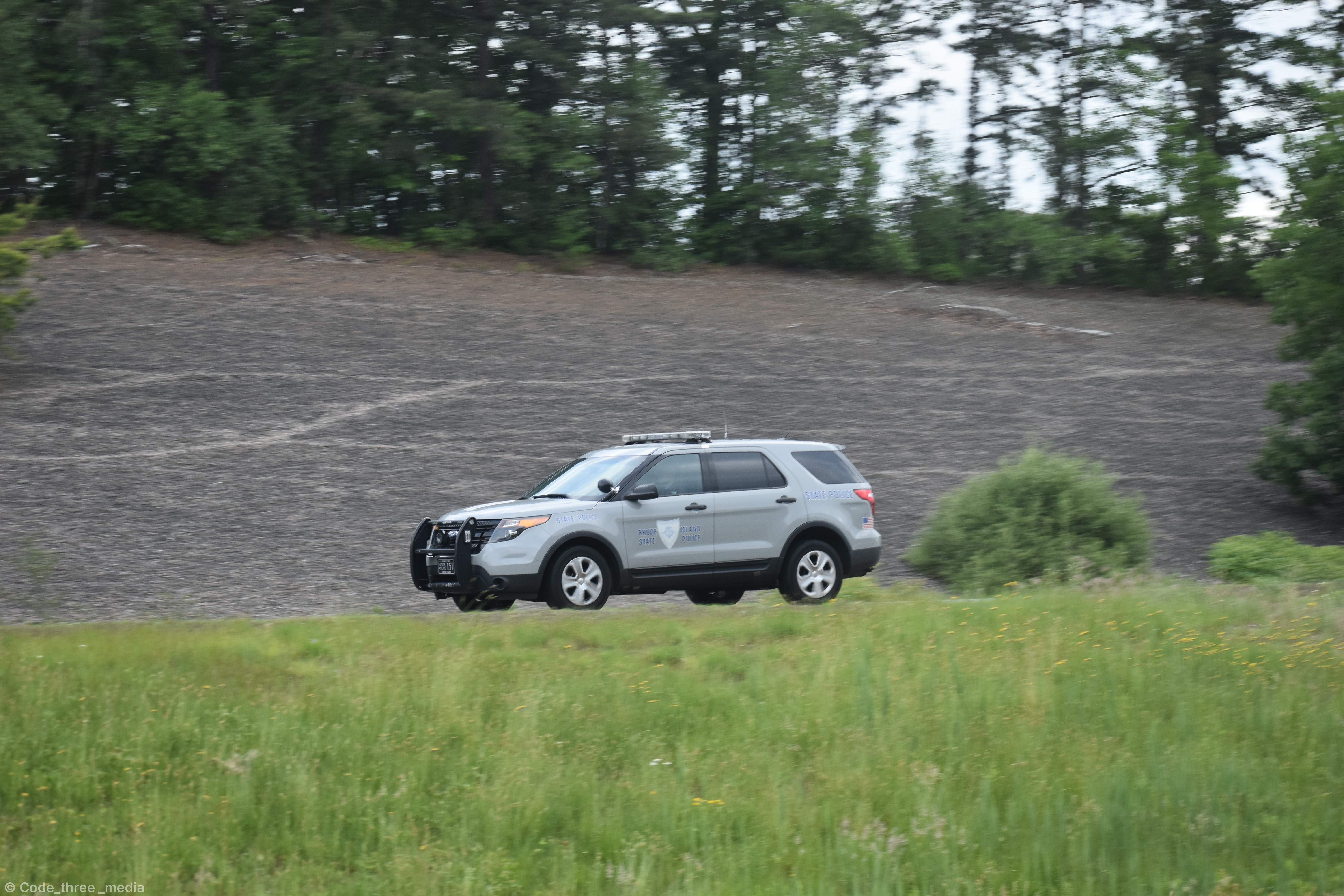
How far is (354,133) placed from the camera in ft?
122

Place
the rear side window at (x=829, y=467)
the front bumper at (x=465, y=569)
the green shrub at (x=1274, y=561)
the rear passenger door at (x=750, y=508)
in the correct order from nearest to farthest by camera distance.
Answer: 1. the front bumper at (x=465, y=569)
2. the rear passenger door at (x=750, y=508)
3. the rear side window at (x=829, y=467)
4. the green shrub at (x=1274, y=561)

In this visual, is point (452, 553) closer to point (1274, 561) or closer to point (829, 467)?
point (829, 467)

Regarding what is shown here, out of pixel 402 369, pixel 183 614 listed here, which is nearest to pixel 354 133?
pixel 402 369

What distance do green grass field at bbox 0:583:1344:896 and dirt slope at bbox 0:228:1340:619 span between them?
4892 millimetres

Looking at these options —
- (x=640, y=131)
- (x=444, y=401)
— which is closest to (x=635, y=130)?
(x=640, y=131)

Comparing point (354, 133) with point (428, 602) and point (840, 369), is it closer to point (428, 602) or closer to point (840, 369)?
point (840, 369)

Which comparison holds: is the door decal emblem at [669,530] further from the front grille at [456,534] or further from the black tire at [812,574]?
the front grille at [456,534]

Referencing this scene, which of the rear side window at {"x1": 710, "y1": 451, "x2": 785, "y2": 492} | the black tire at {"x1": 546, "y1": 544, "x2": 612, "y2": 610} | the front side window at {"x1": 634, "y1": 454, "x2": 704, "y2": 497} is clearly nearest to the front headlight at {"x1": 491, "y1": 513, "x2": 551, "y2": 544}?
the black tire at {"x1": 546, "y1": 544, "x2": 612, "y2": 610}

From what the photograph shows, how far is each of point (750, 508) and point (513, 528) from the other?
8.50 feet

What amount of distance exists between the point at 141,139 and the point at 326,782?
28.3 m

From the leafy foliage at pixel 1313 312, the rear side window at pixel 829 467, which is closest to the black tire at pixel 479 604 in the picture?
the rear side window at pixel 829 467

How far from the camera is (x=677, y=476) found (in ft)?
42.0

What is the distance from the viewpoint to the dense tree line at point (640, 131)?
3297 centimetres

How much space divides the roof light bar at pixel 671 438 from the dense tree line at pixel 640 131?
2281 cm
